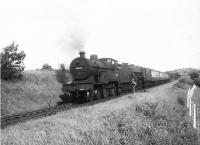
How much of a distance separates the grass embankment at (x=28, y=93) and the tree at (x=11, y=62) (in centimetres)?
→ 58

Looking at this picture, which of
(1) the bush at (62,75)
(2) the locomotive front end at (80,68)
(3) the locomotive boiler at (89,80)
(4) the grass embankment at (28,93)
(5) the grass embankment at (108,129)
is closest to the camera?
(5) the grass embankment at (108,129)

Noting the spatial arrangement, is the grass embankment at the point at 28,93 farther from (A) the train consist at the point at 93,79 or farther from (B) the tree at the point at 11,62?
(A) the train consist at the point at 93,79

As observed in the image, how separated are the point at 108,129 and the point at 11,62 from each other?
11584mm

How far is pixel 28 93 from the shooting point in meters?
17.5

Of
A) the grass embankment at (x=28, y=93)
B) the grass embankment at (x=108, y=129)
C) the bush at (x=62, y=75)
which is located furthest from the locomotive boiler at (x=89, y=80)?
the bush at (x=62, y=75)

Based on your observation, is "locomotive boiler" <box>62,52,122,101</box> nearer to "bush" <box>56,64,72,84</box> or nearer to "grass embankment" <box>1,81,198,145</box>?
"grass embankment" <box>1,81,198,145</box>

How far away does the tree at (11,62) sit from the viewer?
668 inches

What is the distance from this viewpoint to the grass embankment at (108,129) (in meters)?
6.92

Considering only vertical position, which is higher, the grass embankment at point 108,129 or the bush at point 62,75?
the bush at point 62,75

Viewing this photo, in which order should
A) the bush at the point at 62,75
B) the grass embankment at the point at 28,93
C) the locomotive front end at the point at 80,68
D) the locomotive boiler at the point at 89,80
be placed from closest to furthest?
the locomotive boiler at the point at 89,80, the grass embankment at the point at 28,93, the locomotive front end at the point at 80,68, the bush at the point at 62,75

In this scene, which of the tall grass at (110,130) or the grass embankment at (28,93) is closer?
the tall grass at (110,130)

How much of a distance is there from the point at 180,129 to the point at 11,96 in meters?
11.3

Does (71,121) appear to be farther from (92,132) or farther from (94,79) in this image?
(94,79)

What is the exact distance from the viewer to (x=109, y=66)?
1831cm
